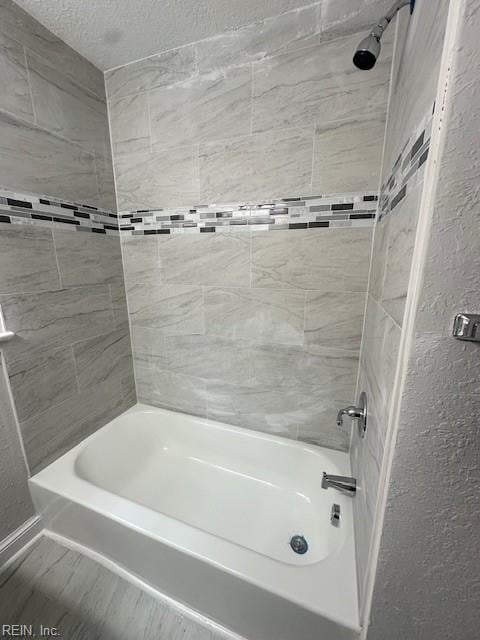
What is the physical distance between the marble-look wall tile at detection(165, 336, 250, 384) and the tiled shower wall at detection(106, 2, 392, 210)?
0.79m

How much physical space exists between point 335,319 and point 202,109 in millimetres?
1248

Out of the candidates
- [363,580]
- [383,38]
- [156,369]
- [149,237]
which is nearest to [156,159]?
[149,237]

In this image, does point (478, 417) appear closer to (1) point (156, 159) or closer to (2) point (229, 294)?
(2) point (229, 294)

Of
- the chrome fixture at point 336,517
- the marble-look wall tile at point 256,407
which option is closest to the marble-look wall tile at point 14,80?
the marble-look wall tile at point 256,407

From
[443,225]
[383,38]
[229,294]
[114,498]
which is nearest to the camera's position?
[443,225]

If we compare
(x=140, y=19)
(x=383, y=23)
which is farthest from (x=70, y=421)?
(x=383, y=23)

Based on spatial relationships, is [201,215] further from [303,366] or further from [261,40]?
[303,366]

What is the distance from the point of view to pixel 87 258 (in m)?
1.38

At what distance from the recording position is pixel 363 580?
713 mm

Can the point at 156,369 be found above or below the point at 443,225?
below

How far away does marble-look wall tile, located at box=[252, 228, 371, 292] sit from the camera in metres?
1.15

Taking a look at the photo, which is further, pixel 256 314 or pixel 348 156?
pixel 256 314

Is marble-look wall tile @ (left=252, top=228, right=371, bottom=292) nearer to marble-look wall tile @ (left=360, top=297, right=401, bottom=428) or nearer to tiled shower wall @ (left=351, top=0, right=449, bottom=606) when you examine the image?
tiled shower wall @ (left=351, top=0, right=449, bottom=606)

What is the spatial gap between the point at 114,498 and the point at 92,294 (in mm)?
1025
